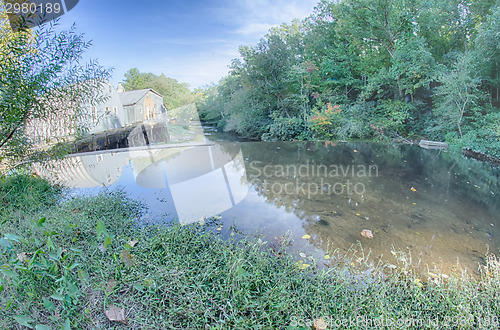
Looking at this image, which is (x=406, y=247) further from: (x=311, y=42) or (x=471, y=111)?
(x=311, y=42)

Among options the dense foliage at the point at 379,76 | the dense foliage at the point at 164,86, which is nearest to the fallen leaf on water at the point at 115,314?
the dense foliage at the point at 379,76

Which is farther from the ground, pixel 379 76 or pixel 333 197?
pixel 379 76

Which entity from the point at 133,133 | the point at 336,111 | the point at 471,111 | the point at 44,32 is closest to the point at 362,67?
the point at 336,111

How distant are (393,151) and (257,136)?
6.84 metres

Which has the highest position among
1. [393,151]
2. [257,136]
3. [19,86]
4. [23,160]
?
[19,86]

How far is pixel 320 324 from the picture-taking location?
133cm

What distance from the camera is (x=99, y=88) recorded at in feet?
10.3

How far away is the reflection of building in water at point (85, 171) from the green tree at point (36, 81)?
22.5 inches

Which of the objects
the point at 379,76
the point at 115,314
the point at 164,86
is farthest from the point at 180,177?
the point at 379,76

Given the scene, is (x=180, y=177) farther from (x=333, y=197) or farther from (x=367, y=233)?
(x=367, y=233)

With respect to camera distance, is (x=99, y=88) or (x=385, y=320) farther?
(x=99, y=88)

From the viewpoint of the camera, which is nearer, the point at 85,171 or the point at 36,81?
the point at 36,81

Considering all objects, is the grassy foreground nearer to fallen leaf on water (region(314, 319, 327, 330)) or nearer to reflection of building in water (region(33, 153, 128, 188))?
fallen leaf on water (region(314, 319, 327, 330))

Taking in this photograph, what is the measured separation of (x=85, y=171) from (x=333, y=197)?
5225 mm
